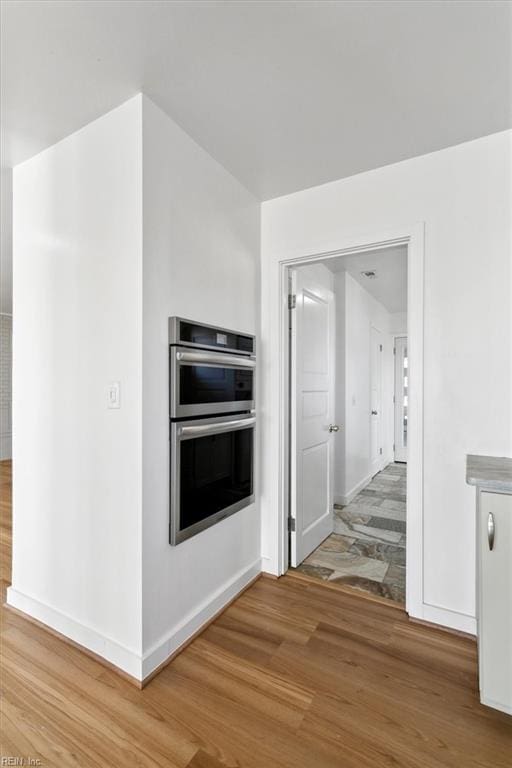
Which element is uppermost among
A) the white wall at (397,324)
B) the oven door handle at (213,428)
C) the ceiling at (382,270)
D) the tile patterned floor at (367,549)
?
the ceiling at (382,270)

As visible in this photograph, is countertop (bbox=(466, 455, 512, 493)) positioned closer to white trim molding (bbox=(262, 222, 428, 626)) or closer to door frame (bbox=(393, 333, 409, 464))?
white trim molding (bbox=(262, 222, 428, 626))

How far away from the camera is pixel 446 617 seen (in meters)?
1.99

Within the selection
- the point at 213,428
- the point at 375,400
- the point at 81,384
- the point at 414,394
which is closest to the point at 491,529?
the point at 414,394

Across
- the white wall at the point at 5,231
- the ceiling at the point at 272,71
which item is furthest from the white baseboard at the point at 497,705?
the white wall at the point at 5,231

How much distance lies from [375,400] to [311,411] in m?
3.00

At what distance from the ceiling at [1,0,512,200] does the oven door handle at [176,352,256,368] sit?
112cm

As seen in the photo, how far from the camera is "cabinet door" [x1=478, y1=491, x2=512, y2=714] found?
54.7 inches

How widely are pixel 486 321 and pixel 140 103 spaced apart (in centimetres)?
191

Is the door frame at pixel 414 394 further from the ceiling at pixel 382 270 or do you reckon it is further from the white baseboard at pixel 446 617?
the ceiling at pixel 382 270

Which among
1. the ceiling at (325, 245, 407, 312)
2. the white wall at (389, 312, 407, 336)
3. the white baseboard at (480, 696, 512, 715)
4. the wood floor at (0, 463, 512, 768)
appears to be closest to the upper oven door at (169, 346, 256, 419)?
the wood floor at (0, 463, 512, 768)

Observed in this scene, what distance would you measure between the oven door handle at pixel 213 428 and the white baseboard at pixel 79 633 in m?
0.98

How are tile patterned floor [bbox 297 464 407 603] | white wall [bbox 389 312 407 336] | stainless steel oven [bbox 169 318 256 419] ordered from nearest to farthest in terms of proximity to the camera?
stainless steel oven [bbox 169 318 256 419] < tile patterned floor [bbox 297 464 407 603] < white wall [bbox 389 312 407 336]

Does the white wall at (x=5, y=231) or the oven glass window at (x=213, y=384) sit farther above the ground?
the white wall at (x=5, y=231)

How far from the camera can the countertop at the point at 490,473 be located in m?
1.40
